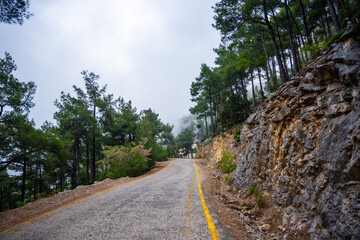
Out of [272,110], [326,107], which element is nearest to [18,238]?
[326,107]

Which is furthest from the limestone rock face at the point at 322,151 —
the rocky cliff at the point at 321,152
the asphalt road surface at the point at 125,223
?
the asphalt road surface at the point at 125,223

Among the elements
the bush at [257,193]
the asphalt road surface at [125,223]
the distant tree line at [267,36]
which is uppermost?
the distant tree line at [267,36]

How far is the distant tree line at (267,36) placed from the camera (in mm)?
8673

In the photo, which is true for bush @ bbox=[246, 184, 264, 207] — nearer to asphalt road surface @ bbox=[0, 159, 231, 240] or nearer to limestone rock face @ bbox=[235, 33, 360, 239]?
limestone rock face @ bbox=[235, 33, 360, 239]

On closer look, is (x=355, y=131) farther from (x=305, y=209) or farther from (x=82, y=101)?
(x=82, y=101)

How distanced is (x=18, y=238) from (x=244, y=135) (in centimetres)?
1075

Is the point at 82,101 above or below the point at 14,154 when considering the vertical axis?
above

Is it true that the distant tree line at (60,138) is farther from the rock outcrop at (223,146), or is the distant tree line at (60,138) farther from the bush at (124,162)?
the rock outcrop at (223,146)

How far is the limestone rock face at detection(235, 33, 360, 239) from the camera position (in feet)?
8.70

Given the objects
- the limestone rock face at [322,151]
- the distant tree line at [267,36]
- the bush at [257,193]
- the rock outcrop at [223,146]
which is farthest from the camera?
the rock outcrop at [223,146]

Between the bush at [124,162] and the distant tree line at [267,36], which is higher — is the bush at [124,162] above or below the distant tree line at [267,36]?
below

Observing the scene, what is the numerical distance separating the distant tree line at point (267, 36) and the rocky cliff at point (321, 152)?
1.47 m

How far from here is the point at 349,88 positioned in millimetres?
3453

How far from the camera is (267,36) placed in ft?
60.2
